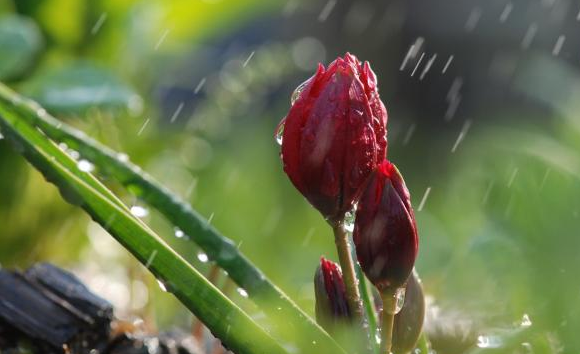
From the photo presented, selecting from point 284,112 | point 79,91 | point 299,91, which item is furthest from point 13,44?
point 284,112

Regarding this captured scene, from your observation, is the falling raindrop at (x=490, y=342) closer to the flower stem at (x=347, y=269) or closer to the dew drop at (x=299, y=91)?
the flower stem at (x=347, y=269)

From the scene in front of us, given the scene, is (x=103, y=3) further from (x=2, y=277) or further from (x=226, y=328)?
(x=226, y=328)

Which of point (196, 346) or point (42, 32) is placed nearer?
point (196, 346)

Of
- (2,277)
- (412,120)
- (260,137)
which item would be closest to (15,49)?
(2,277)

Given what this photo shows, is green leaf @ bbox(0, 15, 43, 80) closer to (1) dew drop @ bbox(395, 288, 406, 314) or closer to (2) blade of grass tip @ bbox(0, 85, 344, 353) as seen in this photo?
(2) blade of grass tip @ bbox(0, 85, 344, 353)

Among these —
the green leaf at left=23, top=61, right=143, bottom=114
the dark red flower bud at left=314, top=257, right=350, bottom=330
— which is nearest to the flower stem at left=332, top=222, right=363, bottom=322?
the dark red flower bud at left=314, top=257, right=350, bottom=330

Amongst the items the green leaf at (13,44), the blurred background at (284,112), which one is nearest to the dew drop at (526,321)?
the blurred background at (284,112)
